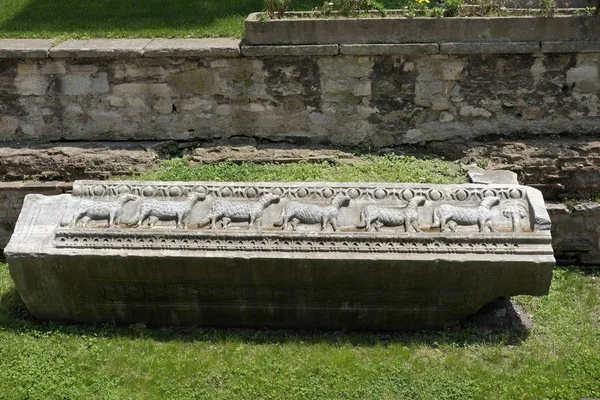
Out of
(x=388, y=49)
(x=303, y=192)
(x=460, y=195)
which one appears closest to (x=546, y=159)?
(x=460, y=195)

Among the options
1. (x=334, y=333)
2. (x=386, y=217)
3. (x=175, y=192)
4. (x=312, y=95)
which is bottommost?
(x=334, y=333)

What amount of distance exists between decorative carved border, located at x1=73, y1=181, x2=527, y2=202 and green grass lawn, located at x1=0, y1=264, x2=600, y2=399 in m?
0.91

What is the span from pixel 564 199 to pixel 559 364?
1.84 m

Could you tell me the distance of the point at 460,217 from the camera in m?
4.25

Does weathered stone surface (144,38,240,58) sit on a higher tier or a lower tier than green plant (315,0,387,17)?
lower

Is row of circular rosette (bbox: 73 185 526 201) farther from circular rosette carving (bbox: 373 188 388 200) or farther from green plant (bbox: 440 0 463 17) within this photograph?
green plant (bbox: 440 0 463 17)

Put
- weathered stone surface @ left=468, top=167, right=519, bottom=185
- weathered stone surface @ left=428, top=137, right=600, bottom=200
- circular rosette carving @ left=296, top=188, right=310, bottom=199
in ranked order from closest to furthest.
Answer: circular rosette carving @ left=296, top=188, right=310, bottom=199 < weathered stone surface @ left=468, top=167, right=519, bottom=185 < weathered stone surface @ left=428, top=137, right=600, bottom=200

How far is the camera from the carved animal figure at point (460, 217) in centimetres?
422

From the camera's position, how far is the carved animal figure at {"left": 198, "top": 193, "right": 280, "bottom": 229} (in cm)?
431

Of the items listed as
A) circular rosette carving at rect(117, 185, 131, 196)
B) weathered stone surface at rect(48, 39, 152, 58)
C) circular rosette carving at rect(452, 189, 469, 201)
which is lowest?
circular rosette carving at rect(452, 189, 469, 201)

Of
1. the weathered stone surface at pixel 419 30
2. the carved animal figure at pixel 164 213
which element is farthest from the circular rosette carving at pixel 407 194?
the weathered stone surface at pixel 419 30

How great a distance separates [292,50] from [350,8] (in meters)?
0.76

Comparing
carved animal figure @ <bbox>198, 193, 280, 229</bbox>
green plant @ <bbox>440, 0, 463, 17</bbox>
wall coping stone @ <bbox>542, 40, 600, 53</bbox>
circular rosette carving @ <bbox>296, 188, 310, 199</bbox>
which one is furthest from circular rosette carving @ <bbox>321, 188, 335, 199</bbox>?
→ wall coping stone @ <bbox>542, 40, 600, 53</bbox>

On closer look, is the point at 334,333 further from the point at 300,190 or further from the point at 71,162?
the point at 71,162
